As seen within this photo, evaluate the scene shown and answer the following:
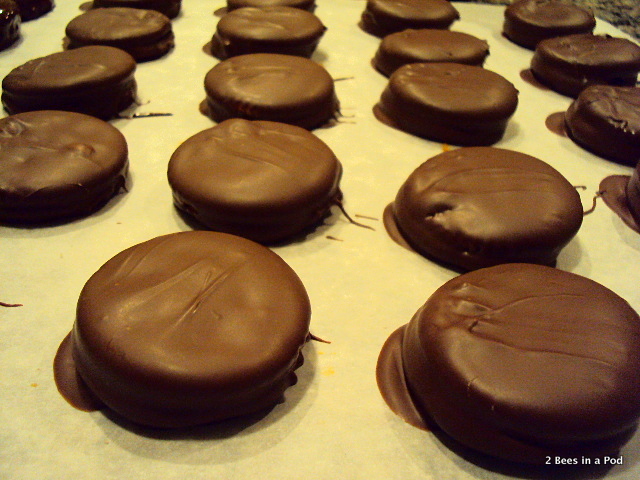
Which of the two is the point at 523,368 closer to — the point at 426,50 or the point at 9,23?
the point at 426,50

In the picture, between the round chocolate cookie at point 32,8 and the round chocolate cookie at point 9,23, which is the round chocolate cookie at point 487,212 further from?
the round chocolate cookie at point 32,8

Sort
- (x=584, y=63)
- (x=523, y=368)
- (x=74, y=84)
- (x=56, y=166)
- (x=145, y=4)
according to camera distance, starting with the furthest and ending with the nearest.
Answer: (x=145, y=4)
(x=584, y=63)
(x=74, y=84)
(x=56, y=166)
(x=523, y=368)

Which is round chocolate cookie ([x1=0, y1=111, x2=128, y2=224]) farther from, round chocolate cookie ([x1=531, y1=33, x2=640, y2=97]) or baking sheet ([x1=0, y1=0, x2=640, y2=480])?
round chocolate cookie ([x1=531, y1=33, x2=640, y2=97])

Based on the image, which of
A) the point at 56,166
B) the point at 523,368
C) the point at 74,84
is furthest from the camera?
the point at 74,84

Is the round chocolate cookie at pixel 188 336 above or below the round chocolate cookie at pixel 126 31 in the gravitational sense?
below

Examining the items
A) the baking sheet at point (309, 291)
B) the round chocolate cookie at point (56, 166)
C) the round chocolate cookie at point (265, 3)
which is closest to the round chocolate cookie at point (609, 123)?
the baking sheet at point (309, 291)

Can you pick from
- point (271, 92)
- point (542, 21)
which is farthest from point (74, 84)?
point (542, 21)

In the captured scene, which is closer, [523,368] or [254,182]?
[523,368]
